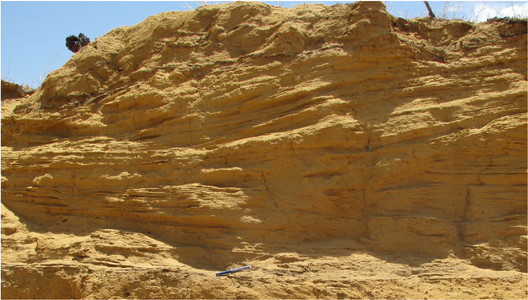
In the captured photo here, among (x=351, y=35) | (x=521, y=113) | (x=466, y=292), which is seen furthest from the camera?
(x=351, y=35)

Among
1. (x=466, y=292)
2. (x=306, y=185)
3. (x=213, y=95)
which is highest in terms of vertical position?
(x=213, y=95)

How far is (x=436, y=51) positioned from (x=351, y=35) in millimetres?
1182

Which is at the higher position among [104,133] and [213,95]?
[213,95]

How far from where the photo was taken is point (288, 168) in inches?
225

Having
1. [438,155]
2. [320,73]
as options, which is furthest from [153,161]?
[438,155]

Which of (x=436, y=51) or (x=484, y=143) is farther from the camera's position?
(x=436, y=51)

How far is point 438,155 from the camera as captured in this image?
5.32 m

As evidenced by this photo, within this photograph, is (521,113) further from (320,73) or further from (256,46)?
(256,46)

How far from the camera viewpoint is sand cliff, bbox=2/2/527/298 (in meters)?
5.03

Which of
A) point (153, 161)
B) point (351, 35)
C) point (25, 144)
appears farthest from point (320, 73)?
point (25, 144)

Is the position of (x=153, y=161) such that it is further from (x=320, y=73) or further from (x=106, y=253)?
(x=320, y=73)

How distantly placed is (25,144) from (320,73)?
16.4 feet

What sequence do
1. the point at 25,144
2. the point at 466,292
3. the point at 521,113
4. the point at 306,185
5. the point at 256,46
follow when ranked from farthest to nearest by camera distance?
1. the point at 25,144
2. the point at 256,46
3. the point at 306,185
4. the point at 521,113
5. the point at 466,292

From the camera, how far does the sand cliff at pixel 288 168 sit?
16.5 feet
